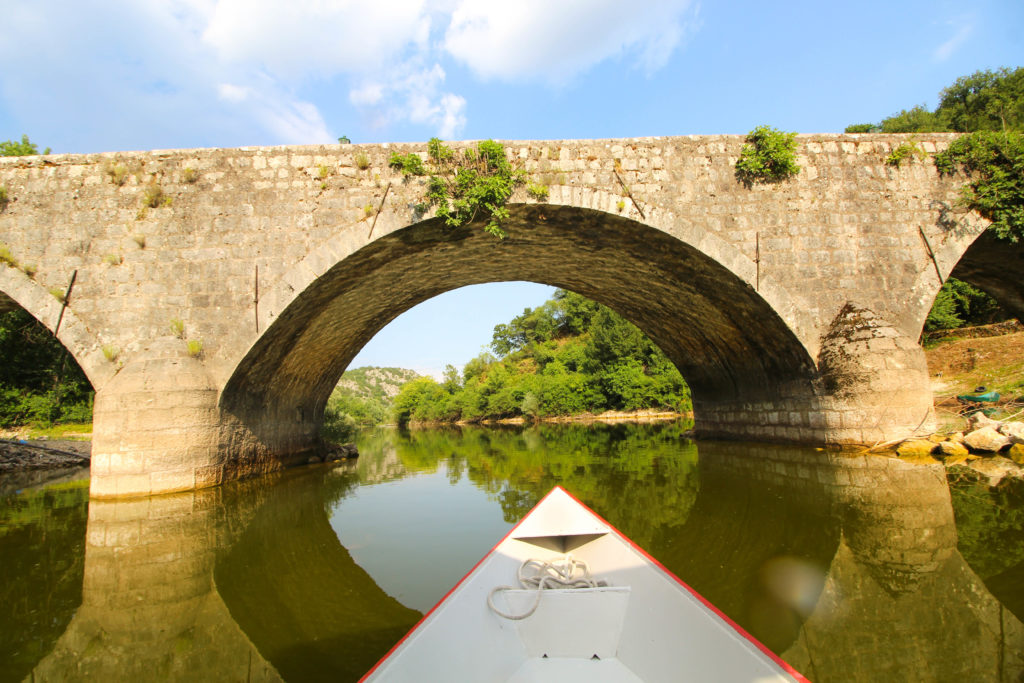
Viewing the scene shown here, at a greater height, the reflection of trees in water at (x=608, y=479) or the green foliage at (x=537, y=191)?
the green foliage at (x=537, y=191)

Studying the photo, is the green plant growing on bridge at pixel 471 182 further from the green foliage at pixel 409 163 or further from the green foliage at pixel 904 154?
the green foliage at pixel 904 154

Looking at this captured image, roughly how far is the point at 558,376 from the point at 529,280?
982 inches

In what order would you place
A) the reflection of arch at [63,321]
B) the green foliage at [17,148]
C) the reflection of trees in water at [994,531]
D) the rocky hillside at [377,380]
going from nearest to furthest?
the reflection of trees in water at [994,531], the reflection of arch at [63,321], the green foliage at [17,148], the rocky hillside at [377,380]

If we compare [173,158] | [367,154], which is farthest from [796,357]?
[173,158]

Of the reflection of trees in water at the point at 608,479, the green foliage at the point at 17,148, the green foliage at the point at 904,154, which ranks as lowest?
the reflection of trees in water at the point at 608,479

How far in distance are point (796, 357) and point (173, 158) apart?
9.87m

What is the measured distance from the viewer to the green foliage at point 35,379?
17.8m

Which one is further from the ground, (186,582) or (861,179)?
(861,179)

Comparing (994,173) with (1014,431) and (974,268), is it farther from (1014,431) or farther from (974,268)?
(1014,431)

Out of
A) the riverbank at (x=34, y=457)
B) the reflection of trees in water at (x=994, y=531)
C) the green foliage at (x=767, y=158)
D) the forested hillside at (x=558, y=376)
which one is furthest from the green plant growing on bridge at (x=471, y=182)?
the forested hillside at (x=558, y=376)

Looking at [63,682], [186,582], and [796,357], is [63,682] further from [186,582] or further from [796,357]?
[796,357]

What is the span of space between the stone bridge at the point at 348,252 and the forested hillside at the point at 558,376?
→ 2014cm

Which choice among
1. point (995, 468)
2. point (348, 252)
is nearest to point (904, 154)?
point (995, 468)

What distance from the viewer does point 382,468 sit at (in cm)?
1052
